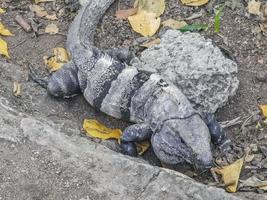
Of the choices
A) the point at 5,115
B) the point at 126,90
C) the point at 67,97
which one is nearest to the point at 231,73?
the point at 126,90

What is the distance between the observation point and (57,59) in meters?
7.43

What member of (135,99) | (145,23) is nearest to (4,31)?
(145,23)

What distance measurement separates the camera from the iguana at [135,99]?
616cm

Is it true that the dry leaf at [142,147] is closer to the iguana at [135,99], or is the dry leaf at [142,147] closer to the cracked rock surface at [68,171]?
the iguana at [135,99]

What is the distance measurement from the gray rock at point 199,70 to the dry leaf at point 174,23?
2.11ft

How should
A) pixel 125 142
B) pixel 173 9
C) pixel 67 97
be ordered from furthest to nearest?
pixel 173 9 < pixel 67 97 < pixel 125 142

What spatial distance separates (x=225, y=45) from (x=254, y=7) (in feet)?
2.01

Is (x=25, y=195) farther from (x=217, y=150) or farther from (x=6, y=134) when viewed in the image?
(x=217, y=150)

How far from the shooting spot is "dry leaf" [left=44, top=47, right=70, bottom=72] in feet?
24.1

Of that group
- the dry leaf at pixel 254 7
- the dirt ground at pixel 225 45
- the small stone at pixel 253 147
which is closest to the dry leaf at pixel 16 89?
the dirt ground at pixel 225 45

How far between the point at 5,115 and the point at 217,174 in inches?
77.0

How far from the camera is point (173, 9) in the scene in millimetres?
7668

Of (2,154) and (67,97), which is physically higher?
(2,154)

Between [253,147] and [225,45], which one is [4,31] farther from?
[253,147]
